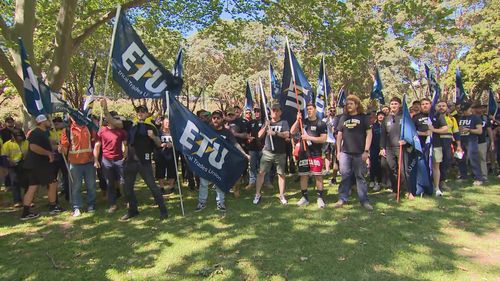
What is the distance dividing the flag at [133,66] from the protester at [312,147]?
9.04ft

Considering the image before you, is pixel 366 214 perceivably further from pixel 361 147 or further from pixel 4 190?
pixel 4 190

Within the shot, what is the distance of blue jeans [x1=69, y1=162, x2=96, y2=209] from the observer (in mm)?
7691

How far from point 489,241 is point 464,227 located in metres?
0.61

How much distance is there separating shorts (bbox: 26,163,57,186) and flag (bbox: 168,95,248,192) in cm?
285

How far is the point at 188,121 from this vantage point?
6.94 metres

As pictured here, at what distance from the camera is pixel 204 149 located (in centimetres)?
707

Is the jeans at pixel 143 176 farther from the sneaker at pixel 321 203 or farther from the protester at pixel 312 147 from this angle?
the sneaker at pixel 321 203

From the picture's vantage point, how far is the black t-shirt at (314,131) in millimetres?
7559

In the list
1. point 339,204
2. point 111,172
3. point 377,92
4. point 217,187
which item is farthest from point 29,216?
point 377,92

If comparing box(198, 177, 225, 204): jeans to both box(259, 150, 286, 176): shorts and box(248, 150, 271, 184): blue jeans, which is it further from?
box(248, 150, 271, 184): blue jeans

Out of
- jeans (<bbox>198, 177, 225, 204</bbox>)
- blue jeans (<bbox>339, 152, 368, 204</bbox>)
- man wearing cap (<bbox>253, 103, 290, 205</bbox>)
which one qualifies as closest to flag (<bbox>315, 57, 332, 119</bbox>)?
man wearing cap (<bbox>253, 103, 290, 205</bbox>)

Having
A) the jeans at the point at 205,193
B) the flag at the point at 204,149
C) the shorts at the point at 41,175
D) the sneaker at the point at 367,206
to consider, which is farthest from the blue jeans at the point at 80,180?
the sneaker at the point at 367,206

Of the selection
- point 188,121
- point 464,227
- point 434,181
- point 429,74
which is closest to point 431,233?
point 464,227

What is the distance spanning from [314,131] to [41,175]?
5481mm
